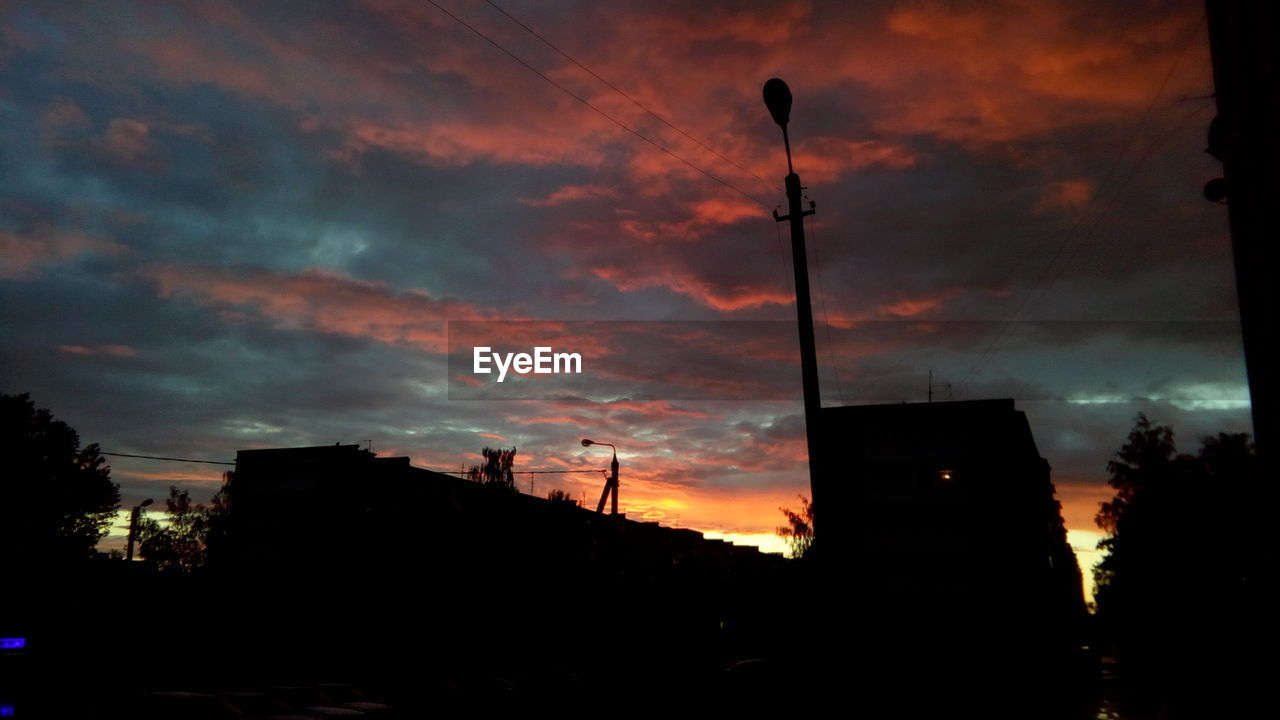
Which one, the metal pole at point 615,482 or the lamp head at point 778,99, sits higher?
the lamp head at point 778,99

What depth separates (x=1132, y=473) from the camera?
69.2 metres

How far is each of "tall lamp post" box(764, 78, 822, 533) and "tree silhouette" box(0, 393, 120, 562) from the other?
51.7m

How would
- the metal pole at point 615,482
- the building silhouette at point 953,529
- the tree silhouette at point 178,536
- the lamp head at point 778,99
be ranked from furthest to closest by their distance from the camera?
the tree silhouette at point 178,536 → the building silhouette at point 953,529 → the metal pole at point 615,482 → the lamp head at point 778,99

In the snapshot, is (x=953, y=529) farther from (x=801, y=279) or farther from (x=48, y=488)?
(x=48, y=488)

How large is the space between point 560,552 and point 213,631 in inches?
733

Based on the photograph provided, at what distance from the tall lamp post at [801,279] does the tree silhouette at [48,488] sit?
5174 centimetres

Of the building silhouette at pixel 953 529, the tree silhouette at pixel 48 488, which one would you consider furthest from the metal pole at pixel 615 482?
the tree silhouette at pixel 48 488

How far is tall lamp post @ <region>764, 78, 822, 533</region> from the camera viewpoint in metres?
13.1

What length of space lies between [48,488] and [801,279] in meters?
60.2

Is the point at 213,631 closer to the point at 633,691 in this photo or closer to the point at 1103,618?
the point at 633,691

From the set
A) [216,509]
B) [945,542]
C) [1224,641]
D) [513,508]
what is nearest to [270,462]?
[513,508]

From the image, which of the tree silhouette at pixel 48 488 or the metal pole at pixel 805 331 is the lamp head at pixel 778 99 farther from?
the tree silhouette at pixel 48 488

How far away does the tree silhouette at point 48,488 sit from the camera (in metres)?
50.8

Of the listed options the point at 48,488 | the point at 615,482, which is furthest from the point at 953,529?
the point at 48,488
